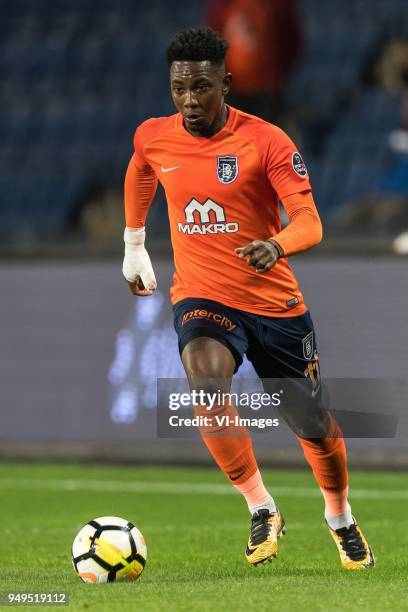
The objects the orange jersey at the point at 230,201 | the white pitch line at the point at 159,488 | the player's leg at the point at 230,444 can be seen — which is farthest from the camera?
the white pitch line at the point at 159,488

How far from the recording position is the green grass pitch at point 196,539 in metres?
5.27

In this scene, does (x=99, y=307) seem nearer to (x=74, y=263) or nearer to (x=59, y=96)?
(x=74, y=263)

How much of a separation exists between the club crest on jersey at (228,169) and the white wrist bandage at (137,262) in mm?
660

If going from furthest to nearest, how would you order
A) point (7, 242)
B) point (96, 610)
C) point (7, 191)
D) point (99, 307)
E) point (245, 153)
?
point (7, 191)
point (7, 242)
point (99, 307)
point (245, 153)
point (96, 610)

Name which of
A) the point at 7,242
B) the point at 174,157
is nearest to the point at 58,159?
the point at 7,242

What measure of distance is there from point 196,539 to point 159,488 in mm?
3008

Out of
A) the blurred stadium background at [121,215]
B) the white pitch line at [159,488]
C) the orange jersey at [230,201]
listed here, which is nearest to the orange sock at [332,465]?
the orange jersey at [230,201]

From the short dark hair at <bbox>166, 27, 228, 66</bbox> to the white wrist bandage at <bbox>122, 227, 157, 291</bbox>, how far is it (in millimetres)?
925

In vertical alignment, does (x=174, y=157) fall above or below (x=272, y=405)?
above

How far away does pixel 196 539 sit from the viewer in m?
8.20

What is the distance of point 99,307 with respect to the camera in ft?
40.8

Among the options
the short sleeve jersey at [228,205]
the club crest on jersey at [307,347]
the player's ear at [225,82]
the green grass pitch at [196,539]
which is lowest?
the green grass pitch at [196,539]

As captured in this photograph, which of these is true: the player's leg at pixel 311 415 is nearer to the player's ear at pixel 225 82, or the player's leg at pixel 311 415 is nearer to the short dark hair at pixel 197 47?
the player's ear at pixel 225 82

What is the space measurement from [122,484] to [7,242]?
3192 mm
